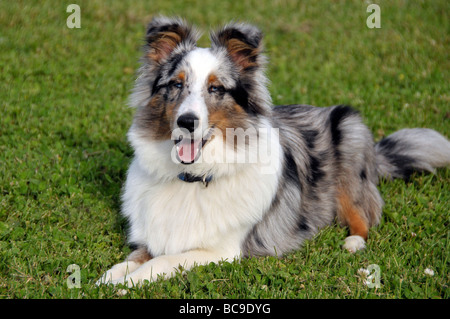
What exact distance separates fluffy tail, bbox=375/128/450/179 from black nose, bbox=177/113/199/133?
8.91ft

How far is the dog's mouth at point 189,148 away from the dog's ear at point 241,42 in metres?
0.72

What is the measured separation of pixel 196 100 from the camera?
370cm

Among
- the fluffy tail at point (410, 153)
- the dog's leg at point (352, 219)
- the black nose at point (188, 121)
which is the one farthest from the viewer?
the fluffy tail at point (410, 153)

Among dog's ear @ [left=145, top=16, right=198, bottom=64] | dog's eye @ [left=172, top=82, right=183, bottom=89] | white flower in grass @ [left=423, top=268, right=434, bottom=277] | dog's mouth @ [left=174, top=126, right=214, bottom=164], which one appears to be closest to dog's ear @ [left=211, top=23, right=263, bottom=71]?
dog's ear @ [left=145, top=16, right=198, bottom=64]

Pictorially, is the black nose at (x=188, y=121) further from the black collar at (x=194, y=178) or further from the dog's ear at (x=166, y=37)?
the dog's ear at (x=166, y=37)

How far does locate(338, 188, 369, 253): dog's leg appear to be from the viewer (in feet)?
15.2

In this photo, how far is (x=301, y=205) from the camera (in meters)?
4.63

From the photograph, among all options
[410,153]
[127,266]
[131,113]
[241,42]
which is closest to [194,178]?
[127,266]

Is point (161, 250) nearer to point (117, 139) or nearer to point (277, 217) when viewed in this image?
point (277, 217)

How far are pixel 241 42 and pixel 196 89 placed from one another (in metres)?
0.59

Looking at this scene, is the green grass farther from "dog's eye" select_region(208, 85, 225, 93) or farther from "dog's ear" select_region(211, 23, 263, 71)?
"dog's ear" select_region(211, 23, 263, 71)

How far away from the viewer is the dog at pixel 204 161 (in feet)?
12.5

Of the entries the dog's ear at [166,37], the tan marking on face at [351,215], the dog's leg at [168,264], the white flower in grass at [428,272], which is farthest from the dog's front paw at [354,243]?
the dog's ear at [166,37]
